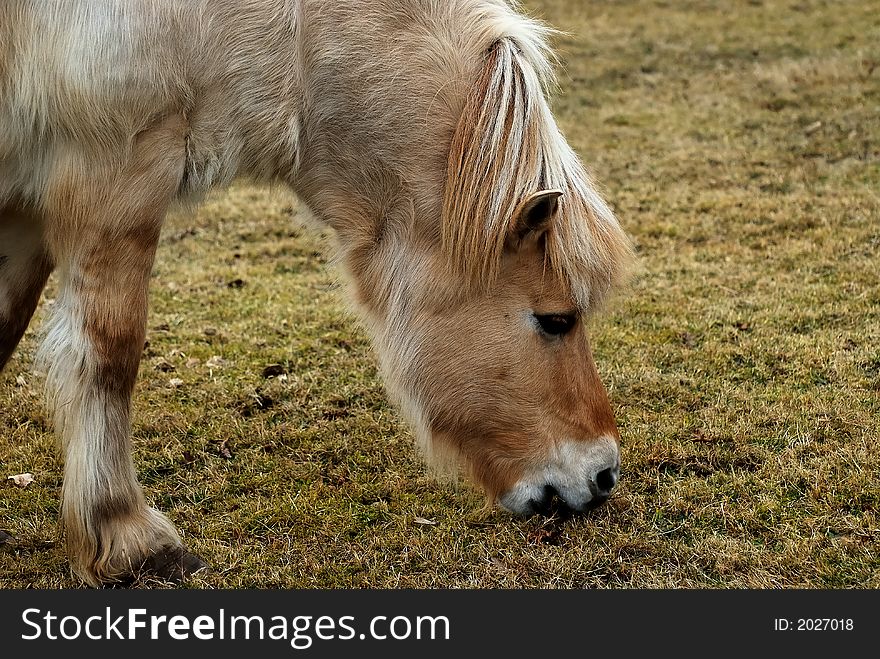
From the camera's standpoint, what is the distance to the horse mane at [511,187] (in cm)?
322

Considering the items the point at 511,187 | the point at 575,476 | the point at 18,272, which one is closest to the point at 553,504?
the point at 575,476

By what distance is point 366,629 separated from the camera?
3.09m

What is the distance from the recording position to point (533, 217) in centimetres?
320

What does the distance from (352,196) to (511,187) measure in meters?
0.62

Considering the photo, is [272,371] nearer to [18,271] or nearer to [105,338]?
[18,271]

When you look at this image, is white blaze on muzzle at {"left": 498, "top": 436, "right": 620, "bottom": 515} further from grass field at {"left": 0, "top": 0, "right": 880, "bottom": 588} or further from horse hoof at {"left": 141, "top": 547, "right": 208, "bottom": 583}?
horse hoof at {"left": 141, "top": 547, "right": 208, "bottom": 583}

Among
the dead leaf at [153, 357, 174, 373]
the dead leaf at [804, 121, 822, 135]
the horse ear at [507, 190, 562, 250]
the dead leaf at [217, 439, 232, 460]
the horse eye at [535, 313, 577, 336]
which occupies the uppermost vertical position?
the horse ear at [507, 190, 562, 250]

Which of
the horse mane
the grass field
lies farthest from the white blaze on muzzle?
the horse mane

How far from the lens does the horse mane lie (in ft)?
10.6

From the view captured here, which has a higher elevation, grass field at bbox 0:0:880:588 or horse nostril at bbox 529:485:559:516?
horse nostril at bbox 529:485:559:516

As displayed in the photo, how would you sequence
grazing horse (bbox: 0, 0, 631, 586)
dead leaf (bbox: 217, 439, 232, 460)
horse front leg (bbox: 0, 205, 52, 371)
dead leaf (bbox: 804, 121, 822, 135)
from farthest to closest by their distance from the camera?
1. dead leaf (bbox: 804, 121, 822, 135)
2. dead leaf (bbox: 217, 439, 232, 460)
3. horse front leg (bbox: 0, 205, 52, 371)
4. grazing horse (bbox: 0, 0, 631, 586)

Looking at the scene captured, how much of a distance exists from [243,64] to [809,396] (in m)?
3.41

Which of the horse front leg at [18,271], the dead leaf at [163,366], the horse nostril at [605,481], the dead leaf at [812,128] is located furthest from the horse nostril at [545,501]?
the dead leaf at [812,128]

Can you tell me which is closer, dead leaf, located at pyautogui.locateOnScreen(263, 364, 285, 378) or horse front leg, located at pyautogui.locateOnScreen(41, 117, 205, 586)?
horse front leg, located at pyautogui.locateOnScreen(41, 117, 205, 586)
